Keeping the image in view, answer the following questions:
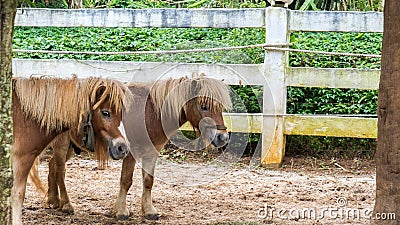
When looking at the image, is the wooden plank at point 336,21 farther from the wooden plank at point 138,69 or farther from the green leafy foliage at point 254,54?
the green leafy foliage at point 254,54

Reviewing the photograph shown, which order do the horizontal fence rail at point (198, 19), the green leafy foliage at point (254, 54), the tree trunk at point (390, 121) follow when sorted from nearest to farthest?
the tree trunk at point (390, 121), the horizontal fence rail at point (198, 19), the green leafy foliage at point (254, 54)

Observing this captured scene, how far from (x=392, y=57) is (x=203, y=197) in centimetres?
278

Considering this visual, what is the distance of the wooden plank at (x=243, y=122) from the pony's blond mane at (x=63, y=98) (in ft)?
7.73

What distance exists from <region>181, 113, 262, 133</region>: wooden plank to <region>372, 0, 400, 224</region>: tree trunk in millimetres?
3194

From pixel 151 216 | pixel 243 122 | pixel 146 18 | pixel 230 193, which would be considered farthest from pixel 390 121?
pixel 146 18

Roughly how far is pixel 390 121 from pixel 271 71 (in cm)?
323

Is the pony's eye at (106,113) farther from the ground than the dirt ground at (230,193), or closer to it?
farther from the ground

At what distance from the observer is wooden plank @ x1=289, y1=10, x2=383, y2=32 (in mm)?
6695

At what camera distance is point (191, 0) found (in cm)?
1143

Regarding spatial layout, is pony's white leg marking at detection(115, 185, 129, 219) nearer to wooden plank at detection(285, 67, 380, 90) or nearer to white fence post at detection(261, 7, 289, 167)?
white fence post at detection(261, 7, 289, 167)

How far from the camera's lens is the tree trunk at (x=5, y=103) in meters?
2.99

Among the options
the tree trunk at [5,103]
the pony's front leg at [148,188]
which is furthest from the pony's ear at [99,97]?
the tree trunk at [5,103]

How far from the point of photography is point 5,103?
9.94 ft

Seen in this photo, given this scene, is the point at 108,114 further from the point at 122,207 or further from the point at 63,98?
the point at 122,207
